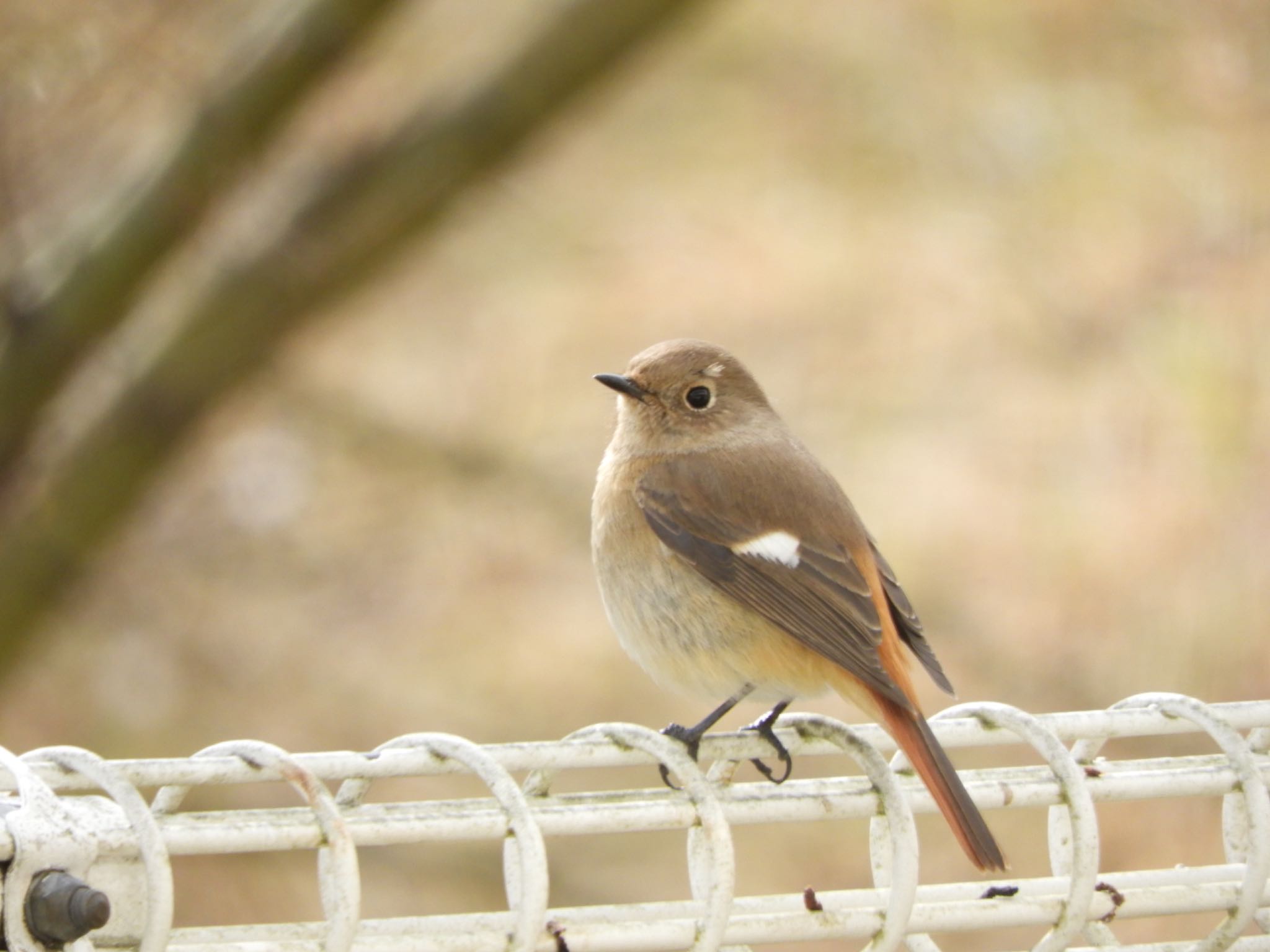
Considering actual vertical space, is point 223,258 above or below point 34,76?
below

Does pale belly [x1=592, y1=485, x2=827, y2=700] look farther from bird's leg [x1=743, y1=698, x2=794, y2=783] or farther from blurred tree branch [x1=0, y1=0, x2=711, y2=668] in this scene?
blurred tree branch [x1=0, y1=0, x2=711, y2=668]

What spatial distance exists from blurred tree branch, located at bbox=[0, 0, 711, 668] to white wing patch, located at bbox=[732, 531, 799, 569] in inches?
56.7

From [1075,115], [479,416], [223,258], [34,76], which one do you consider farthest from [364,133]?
[1075,115]

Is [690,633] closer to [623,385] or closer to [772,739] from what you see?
[623,385]

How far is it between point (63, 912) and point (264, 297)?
308 cm

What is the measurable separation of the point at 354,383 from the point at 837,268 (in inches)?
77.1

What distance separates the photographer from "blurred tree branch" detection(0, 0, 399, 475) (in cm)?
400

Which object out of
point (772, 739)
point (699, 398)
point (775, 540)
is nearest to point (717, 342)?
point (699, 398)

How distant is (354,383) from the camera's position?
621 cm

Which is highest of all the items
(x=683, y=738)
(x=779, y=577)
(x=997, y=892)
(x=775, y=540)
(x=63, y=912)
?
(x=775, y=540)

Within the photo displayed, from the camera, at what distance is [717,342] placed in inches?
245

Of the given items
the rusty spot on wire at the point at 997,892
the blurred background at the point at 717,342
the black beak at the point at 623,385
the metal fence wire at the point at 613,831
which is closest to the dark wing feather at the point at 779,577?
the black beak at the point at 623,385

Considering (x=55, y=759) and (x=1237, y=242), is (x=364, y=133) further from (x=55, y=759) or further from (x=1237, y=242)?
(x=55, y=759)

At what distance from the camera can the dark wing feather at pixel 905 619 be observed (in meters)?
3.30
